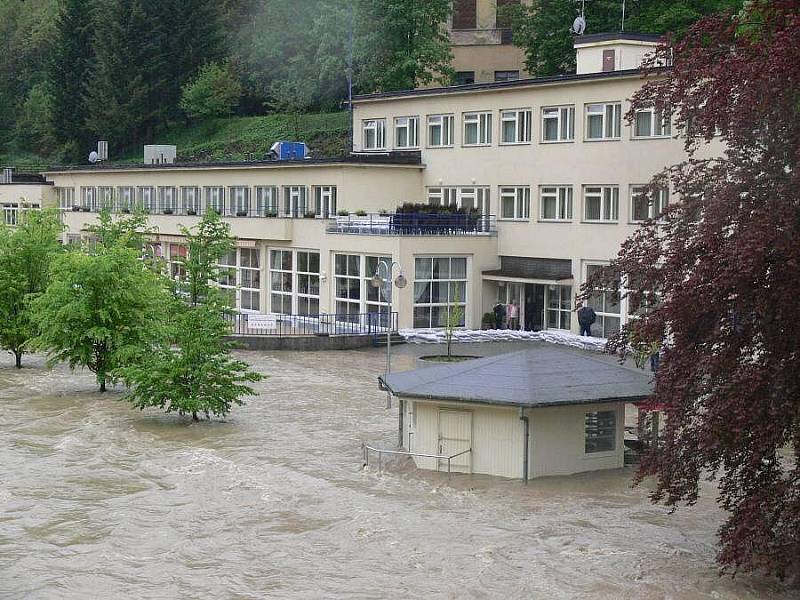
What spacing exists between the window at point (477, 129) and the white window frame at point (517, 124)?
73cm

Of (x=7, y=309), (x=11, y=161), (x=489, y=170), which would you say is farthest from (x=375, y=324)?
(x=11, y=161)

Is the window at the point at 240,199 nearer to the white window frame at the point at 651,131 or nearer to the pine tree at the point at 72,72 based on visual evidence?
the white window frame at the point at 651,131

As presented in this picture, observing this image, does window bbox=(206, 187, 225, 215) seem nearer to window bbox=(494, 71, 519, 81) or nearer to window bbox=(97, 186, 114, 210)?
window bbox=(97, 186, 114, 210)

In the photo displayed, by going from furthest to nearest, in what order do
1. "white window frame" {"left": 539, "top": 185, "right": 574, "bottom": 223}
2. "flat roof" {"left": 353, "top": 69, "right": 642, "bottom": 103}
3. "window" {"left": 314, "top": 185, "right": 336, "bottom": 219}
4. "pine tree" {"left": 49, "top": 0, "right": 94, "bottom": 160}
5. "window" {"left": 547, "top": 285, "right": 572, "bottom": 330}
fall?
"pine tree" {"left": 49, "top": 0, "right": 94, "bottom": 160}
"window" {"left": 314, "top": 185, "right": 336, "bottom": 219}
"window" {"left": 547, "top": 285, "right": 572, "bottom": 330}
"white window frame" {"left": 539, "top": 185, "right": 574, "bottom": 223}
"flat roof" {"left": 353, "top": 69, "right": 642, "bottom": 103}

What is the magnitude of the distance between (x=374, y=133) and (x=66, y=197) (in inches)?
1068

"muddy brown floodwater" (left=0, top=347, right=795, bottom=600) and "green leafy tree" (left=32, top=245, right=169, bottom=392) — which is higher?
"green leafy tree" (left=32, top=245, right=169, bottom=392)

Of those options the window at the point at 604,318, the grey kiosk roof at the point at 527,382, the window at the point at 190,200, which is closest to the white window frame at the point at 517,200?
the window at the point at 604,318

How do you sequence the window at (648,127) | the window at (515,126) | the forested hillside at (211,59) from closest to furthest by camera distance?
the window at (648,127), the window at (515,126), the forested hillside at (211,59)

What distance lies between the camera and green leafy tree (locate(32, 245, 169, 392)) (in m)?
38.0

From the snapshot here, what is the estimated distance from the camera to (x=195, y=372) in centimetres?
3344

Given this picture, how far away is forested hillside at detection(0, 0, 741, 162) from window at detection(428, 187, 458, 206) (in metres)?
17.3

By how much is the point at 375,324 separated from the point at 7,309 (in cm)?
1378

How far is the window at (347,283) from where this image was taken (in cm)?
5416

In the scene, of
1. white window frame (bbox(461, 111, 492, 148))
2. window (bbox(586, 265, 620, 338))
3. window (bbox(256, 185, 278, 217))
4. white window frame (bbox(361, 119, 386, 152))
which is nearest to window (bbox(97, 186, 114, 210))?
window (bbox(256, 185, 278, 217))
